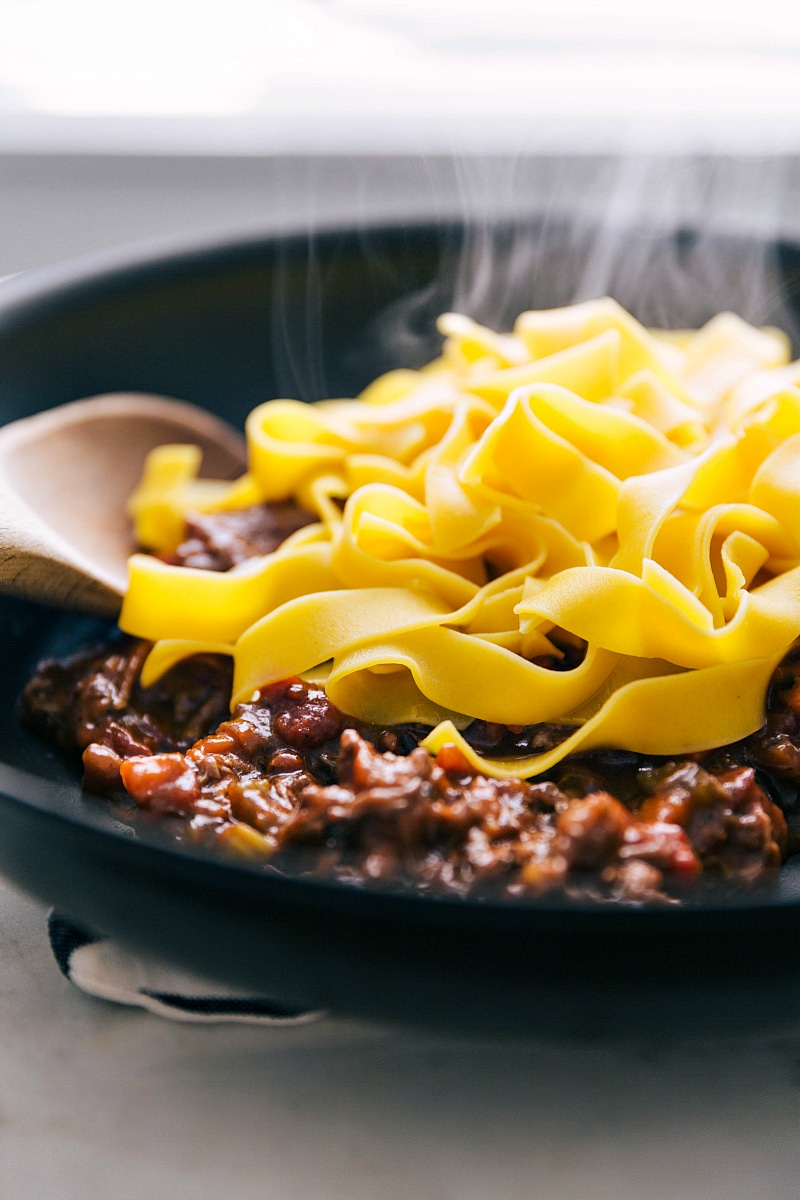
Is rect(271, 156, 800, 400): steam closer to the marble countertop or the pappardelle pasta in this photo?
the pappardelle pasta

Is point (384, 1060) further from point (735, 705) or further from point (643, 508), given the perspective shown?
point (643, 508)

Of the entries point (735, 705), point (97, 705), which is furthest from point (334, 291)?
point (735, 705)

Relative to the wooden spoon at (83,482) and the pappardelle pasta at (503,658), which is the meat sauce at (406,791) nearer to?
the pappardelle pasta at (503,658)

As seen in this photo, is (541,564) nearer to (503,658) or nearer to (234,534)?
(503,658)

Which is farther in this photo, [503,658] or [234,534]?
[234,534]

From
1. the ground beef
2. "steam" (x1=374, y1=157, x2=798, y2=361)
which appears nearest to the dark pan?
"steam" (x1=374, y1=157, x2=798, y2=361)

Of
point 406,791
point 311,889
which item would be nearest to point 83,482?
point 406,791

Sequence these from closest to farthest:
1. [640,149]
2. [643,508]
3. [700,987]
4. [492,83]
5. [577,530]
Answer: [700,987] < [643,508] < [577,530] < [640,149] < [492,83]
